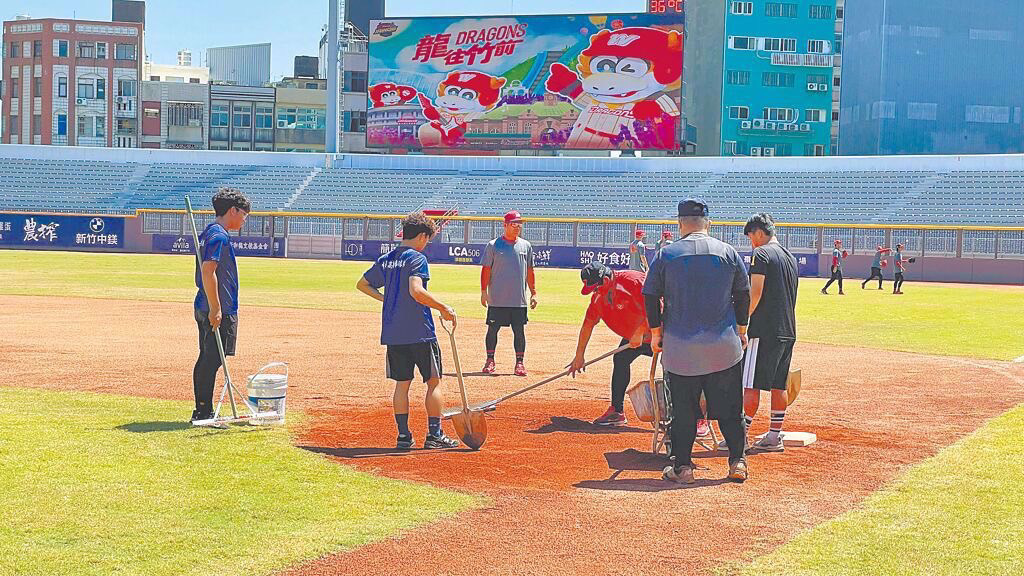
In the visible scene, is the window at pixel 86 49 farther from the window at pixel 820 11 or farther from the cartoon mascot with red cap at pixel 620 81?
the window at pixel 820 11

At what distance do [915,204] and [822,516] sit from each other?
49.0 meters

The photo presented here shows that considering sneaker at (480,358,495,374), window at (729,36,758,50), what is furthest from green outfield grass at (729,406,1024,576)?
window at (729,36,758,50)

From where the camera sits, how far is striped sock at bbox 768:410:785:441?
9445mm

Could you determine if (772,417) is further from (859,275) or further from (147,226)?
(147,226)

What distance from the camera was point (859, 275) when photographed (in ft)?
159

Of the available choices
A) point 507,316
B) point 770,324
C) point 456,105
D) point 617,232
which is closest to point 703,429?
point 770,324

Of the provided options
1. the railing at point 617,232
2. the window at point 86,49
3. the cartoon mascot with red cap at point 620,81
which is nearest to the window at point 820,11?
the cartoon mascot with red cap at point 620,81

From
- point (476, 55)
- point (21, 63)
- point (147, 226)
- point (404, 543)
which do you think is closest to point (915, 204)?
point (476, 55)

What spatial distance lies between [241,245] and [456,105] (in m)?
13.3

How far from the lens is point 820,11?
92.3m

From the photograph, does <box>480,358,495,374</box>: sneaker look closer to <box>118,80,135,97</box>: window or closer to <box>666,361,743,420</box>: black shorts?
<box>666,361,743,420</box>: black shorts

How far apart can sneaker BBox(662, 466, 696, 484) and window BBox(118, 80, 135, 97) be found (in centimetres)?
9104

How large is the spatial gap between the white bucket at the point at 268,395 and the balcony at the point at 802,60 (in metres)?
87.4

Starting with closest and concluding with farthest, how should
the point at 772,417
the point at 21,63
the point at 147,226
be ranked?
the point at 772,417, the point at 147,226, the point at 21,63
